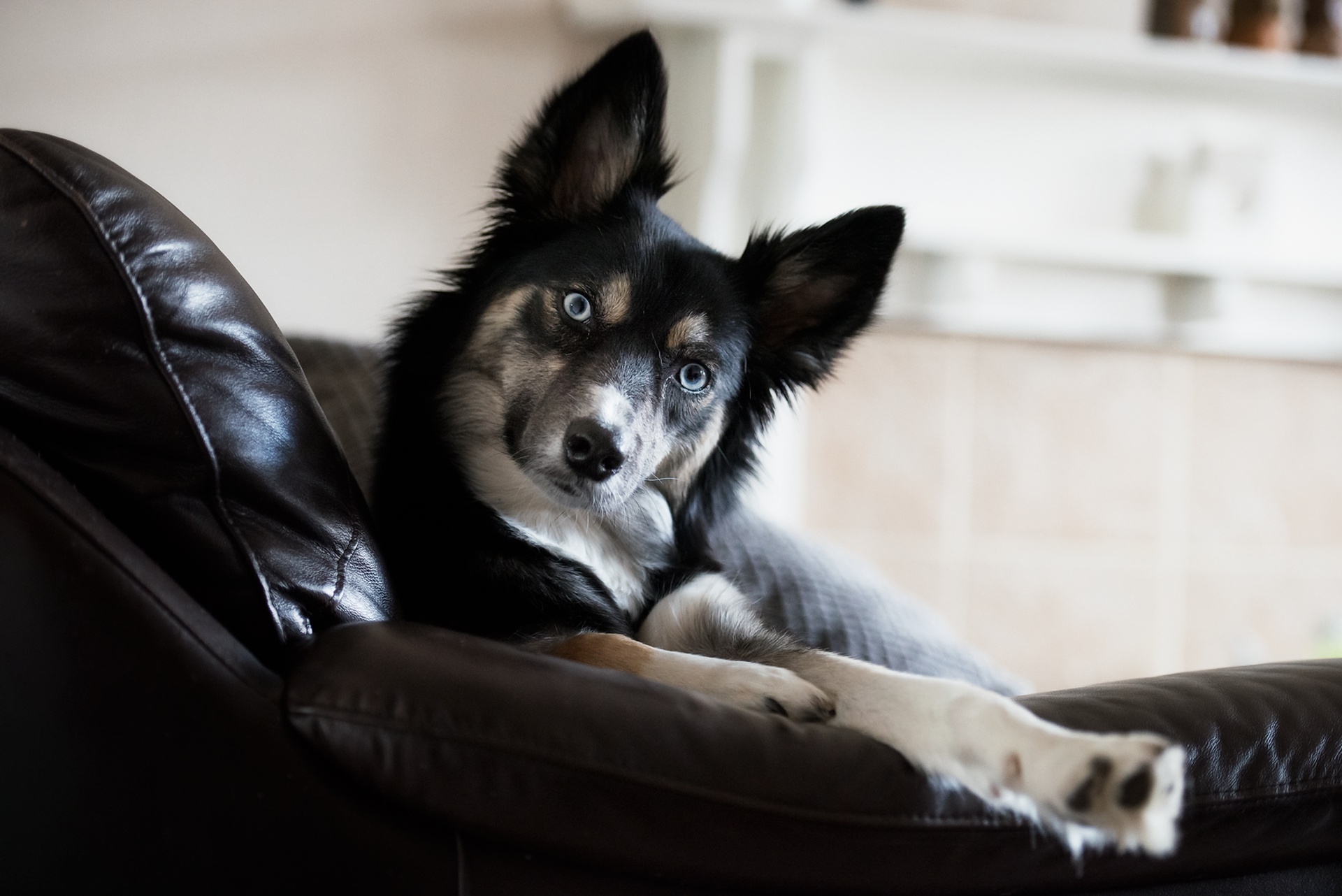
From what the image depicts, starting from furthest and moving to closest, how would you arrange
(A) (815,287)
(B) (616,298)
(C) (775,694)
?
(A) (815,287) < (B) (616,298) < (C) (775,694)

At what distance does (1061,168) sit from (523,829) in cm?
350

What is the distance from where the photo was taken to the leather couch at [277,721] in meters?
0.88

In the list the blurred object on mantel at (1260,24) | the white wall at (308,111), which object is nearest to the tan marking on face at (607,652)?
the white wall at (308,111)

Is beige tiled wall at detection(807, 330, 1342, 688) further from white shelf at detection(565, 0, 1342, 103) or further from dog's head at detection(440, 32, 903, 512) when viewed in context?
dog's head at detection(440, 32, 903, 512)

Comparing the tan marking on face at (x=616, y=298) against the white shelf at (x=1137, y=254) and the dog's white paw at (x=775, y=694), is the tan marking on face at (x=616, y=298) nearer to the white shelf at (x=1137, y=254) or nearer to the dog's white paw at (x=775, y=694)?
the dog's white paw at (x=775, y=694)

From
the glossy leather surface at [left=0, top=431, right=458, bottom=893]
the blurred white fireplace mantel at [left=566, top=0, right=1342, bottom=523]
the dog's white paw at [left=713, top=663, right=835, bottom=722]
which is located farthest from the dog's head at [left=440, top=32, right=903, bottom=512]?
the blurred white fireplace mantel at [left=566, top=0, right=1342, bottom=523]

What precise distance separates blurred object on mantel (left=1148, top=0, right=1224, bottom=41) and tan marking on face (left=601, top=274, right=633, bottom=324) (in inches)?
120

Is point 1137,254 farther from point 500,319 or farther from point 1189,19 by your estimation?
point 500,319

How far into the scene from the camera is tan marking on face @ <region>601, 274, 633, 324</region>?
1.63 m

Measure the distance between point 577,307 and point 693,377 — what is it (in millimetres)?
220

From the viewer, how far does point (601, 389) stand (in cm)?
156

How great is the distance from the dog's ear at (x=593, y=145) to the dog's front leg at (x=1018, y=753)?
845 mm

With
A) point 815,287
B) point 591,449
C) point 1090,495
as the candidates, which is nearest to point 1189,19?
point 1090,495

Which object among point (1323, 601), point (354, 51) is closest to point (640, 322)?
point (354, 51)
